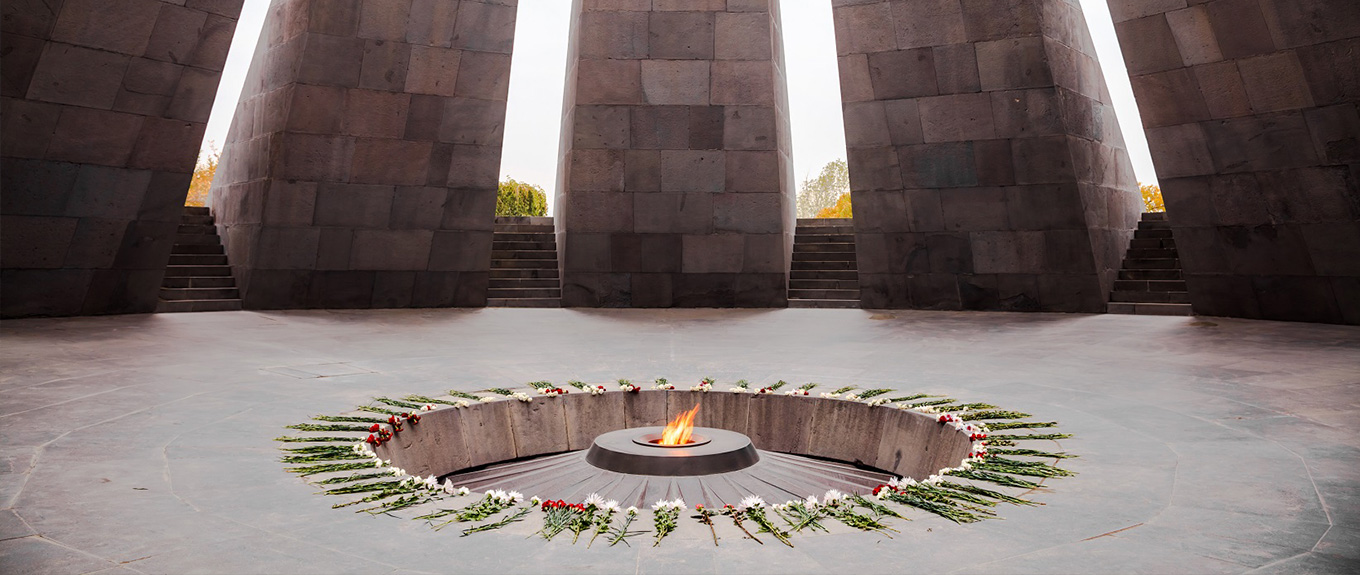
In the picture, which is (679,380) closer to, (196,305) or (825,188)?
(196,305)

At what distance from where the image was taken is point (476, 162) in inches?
617

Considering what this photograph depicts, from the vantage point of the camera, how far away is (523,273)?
17328 millimetres

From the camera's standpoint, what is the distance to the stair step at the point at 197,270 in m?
14.8

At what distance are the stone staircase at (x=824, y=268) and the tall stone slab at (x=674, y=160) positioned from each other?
2.79 ft

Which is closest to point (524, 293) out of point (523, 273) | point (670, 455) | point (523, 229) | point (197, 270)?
point (523, 273)

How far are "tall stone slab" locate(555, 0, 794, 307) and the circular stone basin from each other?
32.3 feet

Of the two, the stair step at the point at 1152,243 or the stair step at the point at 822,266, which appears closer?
the stair step at the point at 1152,243

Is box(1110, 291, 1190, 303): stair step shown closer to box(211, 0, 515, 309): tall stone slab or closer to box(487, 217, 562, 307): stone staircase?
box(487, 217, 562, 307): stone staircase

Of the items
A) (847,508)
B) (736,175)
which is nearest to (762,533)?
(847,508)

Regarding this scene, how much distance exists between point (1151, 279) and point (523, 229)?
473 inches

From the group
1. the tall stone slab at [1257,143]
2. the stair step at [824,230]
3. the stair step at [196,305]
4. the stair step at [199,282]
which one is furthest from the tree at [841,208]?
the stair step at [196,305]

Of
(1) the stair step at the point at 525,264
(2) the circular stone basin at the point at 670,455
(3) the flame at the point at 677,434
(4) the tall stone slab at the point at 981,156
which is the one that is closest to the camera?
(2) the circular stone basin at the point at 670,455

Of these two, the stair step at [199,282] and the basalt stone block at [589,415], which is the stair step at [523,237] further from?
the basalt stone block at [589,415]

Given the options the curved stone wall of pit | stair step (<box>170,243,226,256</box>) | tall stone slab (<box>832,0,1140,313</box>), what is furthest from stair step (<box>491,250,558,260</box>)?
the curved stone wall of pit
